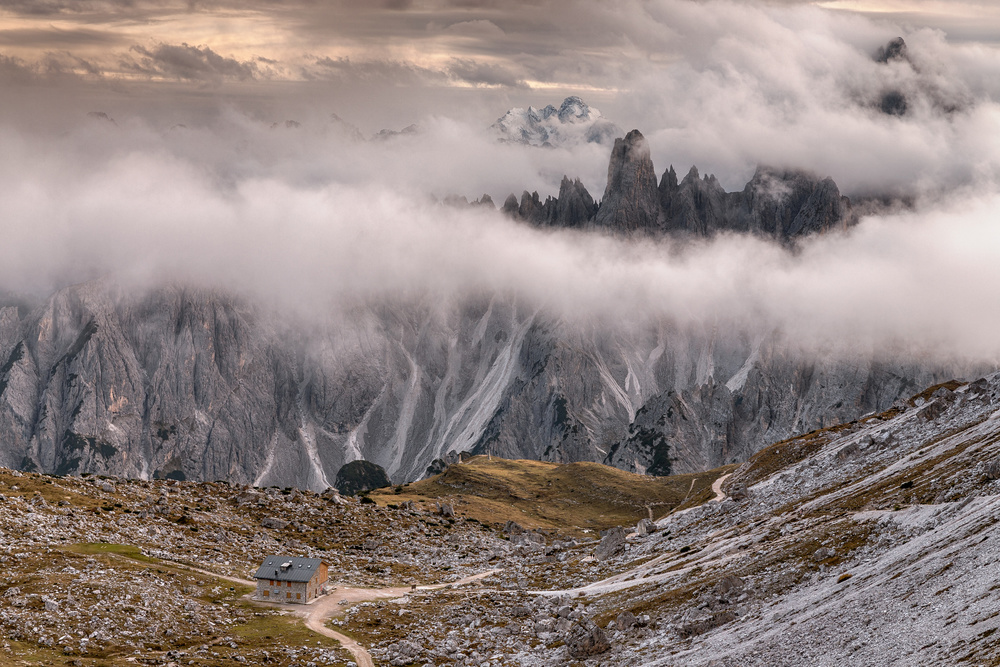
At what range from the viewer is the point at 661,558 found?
474 ft

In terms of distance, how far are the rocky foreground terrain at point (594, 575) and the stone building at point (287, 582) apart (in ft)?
11.9

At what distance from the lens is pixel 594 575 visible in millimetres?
147625

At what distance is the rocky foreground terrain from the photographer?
273 ft

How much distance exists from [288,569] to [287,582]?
8.46 ft

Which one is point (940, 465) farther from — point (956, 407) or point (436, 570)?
point (436, 570)

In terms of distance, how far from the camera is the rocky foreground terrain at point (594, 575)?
83250 millimetres

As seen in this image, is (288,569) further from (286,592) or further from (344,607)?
(344,607)

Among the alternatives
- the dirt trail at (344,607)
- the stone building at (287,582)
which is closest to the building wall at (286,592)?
the stone building at (287,582)

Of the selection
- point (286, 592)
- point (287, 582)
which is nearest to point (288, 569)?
point (287, 582)

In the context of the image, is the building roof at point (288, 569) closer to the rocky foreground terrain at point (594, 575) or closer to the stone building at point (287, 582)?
the stone building at point (287, 582)

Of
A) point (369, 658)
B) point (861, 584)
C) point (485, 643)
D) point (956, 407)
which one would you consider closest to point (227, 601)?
point (369, 658)

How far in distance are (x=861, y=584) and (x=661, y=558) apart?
56313 millimetres

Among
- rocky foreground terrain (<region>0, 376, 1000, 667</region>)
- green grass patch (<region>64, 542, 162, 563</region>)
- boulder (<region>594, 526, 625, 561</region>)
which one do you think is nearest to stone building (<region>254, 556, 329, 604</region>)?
rocky foreground terrain (<region>0, 376, 1000, 667</region>)

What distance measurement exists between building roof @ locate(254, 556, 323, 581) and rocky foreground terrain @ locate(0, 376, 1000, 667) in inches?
192
